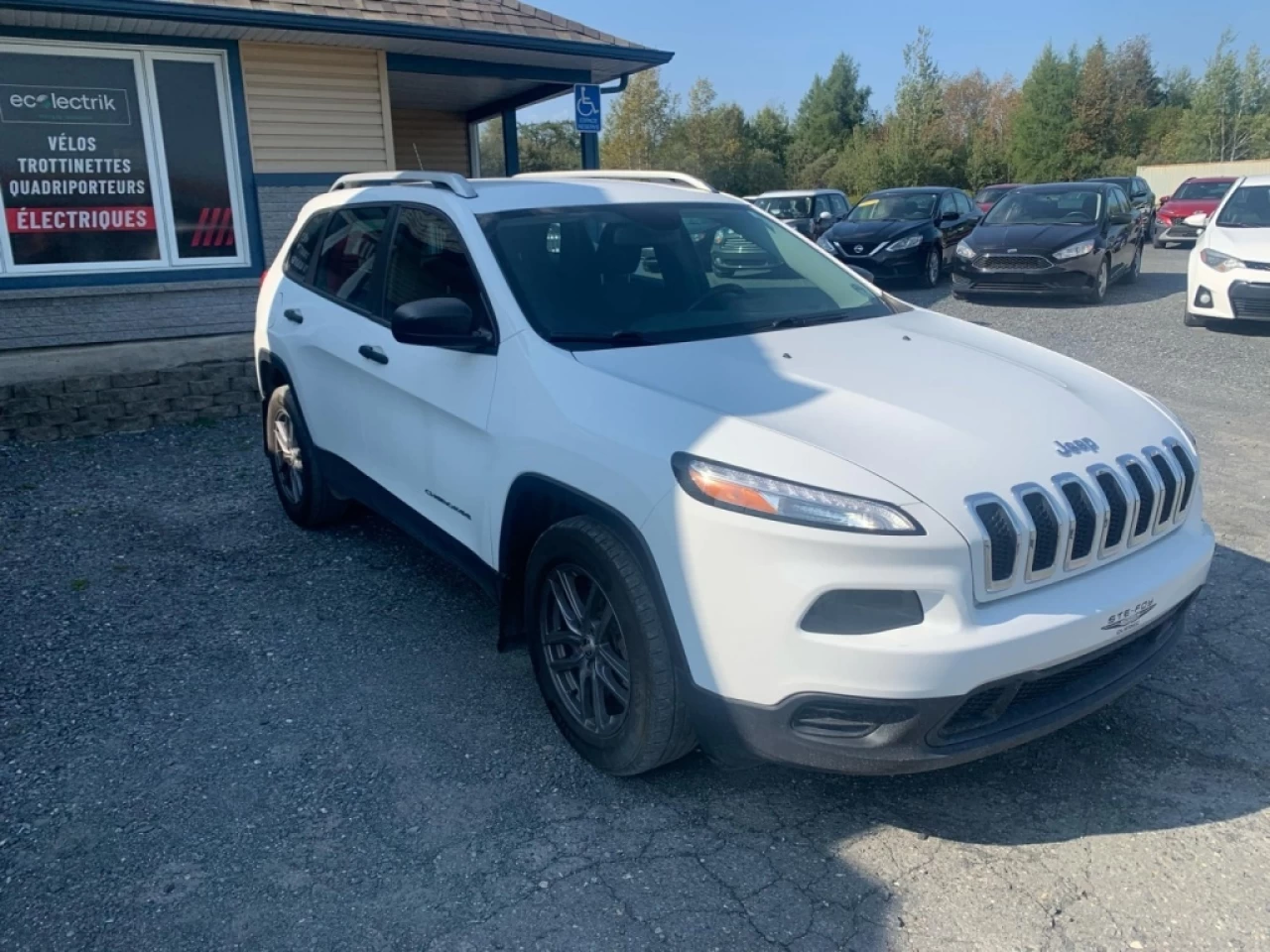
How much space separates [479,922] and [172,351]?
24.3 ft

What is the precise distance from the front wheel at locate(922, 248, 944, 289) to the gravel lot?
11.8 m

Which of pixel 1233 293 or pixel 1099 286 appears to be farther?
pixel 1099 286

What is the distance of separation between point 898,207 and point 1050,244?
426cm

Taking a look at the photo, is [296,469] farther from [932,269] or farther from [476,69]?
[932,269]

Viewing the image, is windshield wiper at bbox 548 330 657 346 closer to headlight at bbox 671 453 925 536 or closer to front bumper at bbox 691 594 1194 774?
headlight at bbox 671 453 925 536

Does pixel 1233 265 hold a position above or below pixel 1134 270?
above

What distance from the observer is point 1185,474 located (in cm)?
321

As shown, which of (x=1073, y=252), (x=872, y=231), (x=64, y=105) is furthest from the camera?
(x=872, y=231)

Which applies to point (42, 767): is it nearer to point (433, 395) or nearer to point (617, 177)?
point (433, 395)

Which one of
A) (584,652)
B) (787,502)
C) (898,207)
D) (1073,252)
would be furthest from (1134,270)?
(787,502)

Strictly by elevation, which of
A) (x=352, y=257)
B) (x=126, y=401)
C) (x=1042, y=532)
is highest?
(x=352, y=257)

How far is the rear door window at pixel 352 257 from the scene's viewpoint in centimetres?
456

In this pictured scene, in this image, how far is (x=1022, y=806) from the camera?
3.09m

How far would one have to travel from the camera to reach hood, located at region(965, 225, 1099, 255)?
43.5 ft
